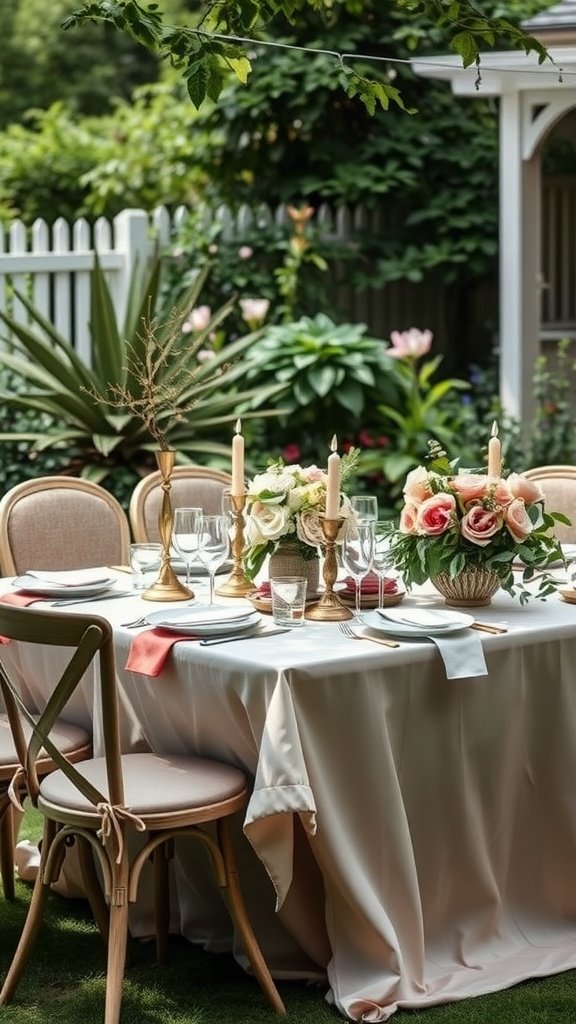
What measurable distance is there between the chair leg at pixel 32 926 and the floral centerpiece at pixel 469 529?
1.05m

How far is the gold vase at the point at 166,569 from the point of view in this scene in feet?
13.0

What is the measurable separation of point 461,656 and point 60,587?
117 cm

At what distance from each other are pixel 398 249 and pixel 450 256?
364 mm

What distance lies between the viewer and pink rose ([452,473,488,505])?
370 cm

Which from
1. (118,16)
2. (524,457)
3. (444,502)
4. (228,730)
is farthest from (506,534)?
(524,457)

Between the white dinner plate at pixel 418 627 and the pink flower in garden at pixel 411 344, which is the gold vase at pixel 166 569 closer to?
the white dinner plate at pixel 418 627

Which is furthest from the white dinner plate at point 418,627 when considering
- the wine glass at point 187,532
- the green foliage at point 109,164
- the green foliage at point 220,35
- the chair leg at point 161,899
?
the green foliage at point 109,164

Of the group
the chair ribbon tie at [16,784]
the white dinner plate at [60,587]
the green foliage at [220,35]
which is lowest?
the chair ribbon tie at [16,784]

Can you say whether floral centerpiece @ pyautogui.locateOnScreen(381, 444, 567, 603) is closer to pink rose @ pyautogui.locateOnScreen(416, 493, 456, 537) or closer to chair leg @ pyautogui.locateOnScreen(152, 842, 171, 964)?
pink rose @ pyautogui.locateOnScreen(416, 493, 456, 537)

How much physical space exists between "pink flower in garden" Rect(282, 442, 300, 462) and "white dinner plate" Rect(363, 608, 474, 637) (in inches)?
166

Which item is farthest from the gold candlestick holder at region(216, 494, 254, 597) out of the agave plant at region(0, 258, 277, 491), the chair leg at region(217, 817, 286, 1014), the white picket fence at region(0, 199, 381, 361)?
the white picket fence at region(0, 199, 381, 361)

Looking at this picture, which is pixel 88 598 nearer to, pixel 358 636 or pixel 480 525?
pixel 358 636

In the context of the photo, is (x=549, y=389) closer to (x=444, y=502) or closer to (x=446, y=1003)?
(x=444, y=502)

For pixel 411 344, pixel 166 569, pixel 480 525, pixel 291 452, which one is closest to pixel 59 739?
pixel 166 569
